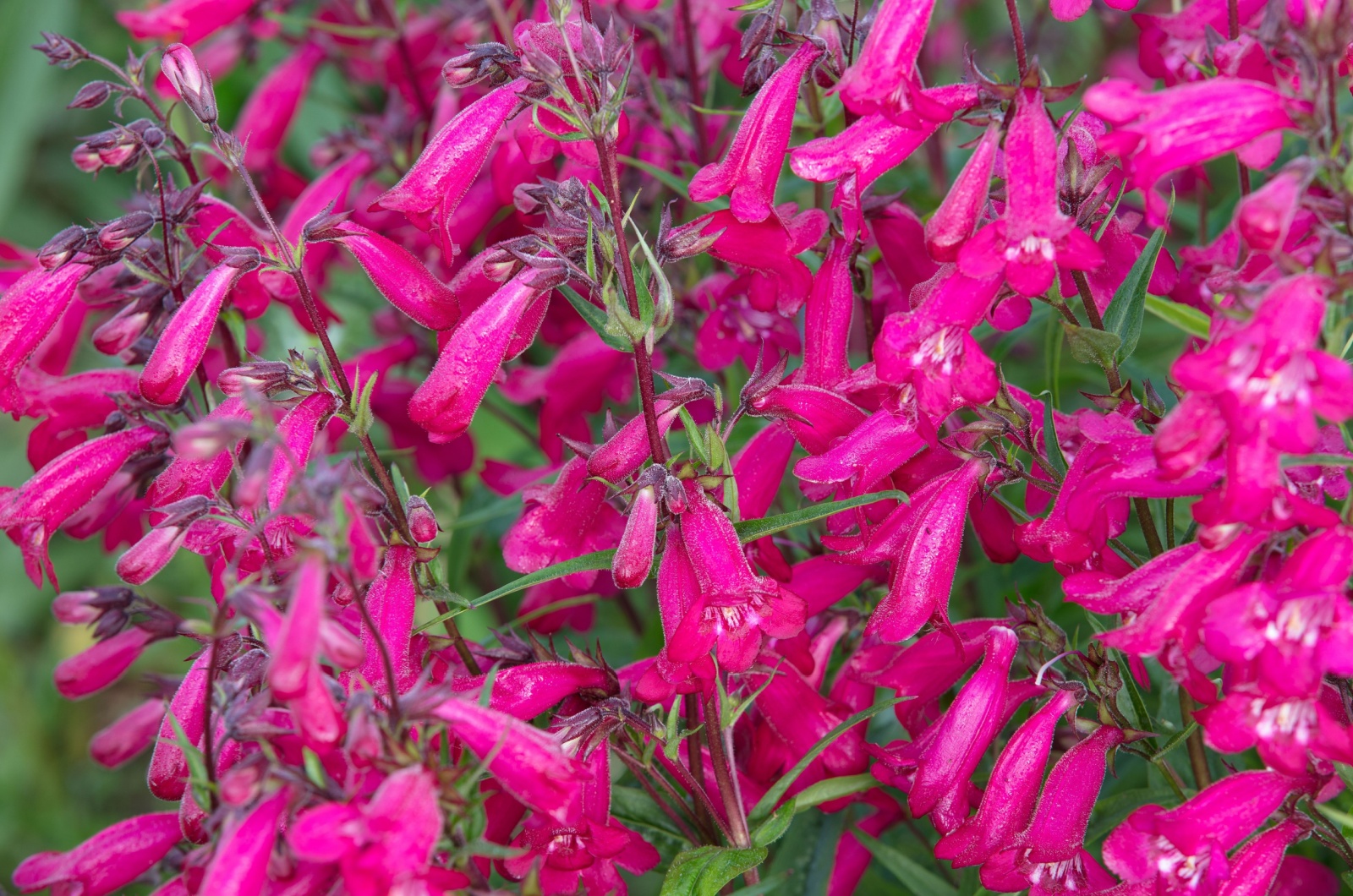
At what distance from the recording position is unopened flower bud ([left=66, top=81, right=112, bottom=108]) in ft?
5.78

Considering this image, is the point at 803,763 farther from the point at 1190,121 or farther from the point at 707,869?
the point at 1190,121

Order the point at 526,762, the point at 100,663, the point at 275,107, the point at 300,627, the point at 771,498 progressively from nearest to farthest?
the point at 300,627 < the point at 526,762 < the point at 771,498 < the point at 100,663 < the point at 275,107

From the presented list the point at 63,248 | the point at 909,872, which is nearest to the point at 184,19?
the point at 63,248

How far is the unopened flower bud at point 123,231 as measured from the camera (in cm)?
166

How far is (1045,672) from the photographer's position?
65.9 inches

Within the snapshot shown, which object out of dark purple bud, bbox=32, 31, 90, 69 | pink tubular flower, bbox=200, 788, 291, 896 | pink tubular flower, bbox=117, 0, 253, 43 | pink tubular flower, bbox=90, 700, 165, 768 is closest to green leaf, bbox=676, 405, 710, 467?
pink tubular flower, bbox=200, 788, 291, 896

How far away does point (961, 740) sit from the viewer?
5.40 feet

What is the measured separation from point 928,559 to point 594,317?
55 centimetres

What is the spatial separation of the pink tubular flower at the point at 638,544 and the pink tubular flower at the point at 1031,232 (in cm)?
48

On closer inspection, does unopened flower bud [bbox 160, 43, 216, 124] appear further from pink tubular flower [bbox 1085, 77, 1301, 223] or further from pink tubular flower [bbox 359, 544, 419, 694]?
pink tubular flower [bbox 1085, 77, 1301, 223]

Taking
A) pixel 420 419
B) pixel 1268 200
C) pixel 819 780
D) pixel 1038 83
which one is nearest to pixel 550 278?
pixel 420 419

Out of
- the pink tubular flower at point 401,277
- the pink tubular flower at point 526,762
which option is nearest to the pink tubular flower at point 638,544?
the pink tubular flower at point 526,762

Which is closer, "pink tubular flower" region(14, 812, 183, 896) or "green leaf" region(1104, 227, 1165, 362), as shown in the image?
"green leaf" region(1104, 227, 1165, 362)

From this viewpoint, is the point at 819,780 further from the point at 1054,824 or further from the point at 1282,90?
the point at 1282,90
